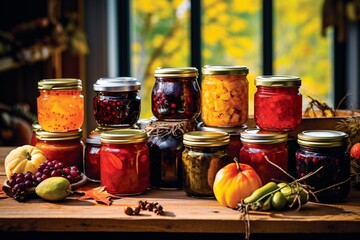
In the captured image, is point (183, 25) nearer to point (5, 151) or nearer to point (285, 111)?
point (5, 151)

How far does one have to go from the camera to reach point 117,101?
178 centimetres

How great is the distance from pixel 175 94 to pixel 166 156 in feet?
0.56

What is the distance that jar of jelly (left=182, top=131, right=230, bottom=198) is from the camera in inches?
63.2

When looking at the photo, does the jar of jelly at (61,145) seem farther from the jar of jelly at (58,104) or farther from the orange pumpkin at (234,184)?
the orange pumpkin at (234,184)

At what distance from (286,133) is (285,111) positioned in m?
0.06


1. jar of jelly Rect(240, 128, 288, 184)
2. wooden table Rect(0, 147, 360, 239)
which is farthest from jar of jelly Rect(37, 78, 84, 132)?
jar of jelly Rect(240, 128, 288, 184)

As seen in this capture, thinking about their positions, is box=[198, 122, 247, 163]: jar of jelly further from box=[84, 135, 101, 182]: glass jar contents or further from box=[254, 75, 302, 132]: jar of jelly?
box=[84, 135, 101, 182]: glass jar contents

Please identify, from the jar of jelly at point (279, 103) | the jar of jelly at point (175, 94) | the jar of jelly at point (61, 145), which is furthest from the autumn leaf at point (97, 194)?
the jar of jelly at point (279, 103)

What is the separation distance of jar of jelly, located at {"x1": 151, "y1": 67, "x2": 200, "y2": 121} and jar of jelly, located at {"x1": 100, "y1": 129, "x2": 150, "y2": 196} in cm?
14

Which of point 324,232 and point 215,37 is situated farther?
point 215,37

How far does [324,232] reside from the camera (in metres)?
1.43

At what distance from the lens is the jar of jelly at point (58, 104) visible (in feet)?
5.97

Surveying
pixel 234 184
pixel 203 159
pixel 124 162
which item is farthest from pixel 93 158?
pixel 234 184

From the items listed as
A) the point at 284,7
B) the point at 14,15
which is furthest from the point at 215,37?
the point at 14,15
